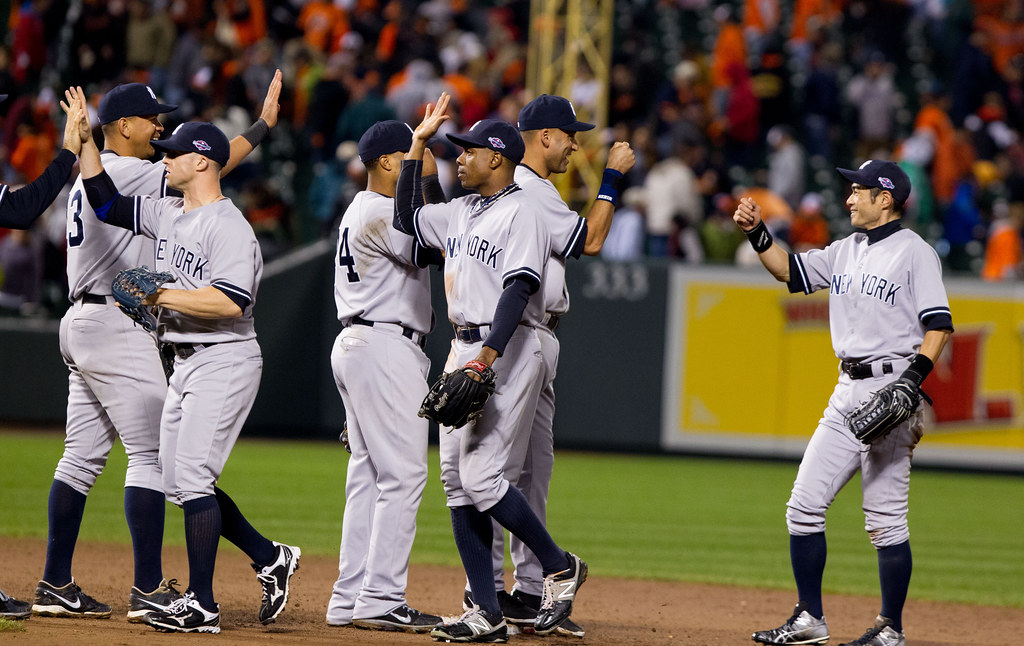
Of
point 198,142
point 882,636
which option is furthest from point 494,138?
point 882,636

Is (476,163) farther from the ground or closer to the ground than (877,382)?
farther from the ground

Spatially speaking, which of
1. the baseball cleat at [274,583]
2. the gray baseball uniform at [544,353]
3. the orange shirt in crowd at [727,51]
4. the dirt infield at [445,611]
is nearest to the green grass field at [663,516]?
the dirt infield at [445,611]

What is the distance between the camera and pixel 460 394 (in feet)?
16.8

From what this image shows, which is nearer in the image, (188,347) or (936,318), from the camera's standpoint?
(188,347)

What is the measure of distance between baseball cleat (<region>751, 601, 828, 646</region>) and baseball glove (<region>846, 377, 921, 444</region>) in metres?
0.81

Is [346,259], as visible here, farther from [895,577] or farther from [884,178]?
[895,577]

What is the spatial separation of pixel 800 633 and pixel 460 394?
6.02 feet

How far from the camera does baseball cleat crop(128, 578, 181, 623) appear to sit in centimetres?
538

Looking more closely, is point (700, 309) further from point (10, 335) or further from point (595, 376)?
point (10, 335)

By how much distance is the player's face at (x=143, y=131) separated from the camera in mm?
5875

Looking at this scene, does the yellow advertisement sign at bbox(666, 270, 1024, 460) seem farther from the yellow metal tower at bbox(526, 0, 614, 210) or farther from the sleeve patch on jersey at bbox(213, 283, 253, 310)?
the sleeve patch on jersey at bbox(213, 283, 253, 310)

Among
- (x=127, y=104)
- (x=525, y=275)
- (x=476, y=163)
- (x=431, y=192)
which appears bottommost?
(x=525, y=275)

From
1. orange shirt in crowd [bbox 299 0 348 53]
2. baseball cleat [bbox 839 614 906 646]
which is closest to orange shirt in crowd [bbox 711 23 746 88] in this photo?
orange shirt in crowd [bbox 299 0 348 53]

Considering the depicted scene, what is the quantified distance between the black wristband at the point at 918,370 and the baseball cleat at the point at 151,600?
3.12 meters
